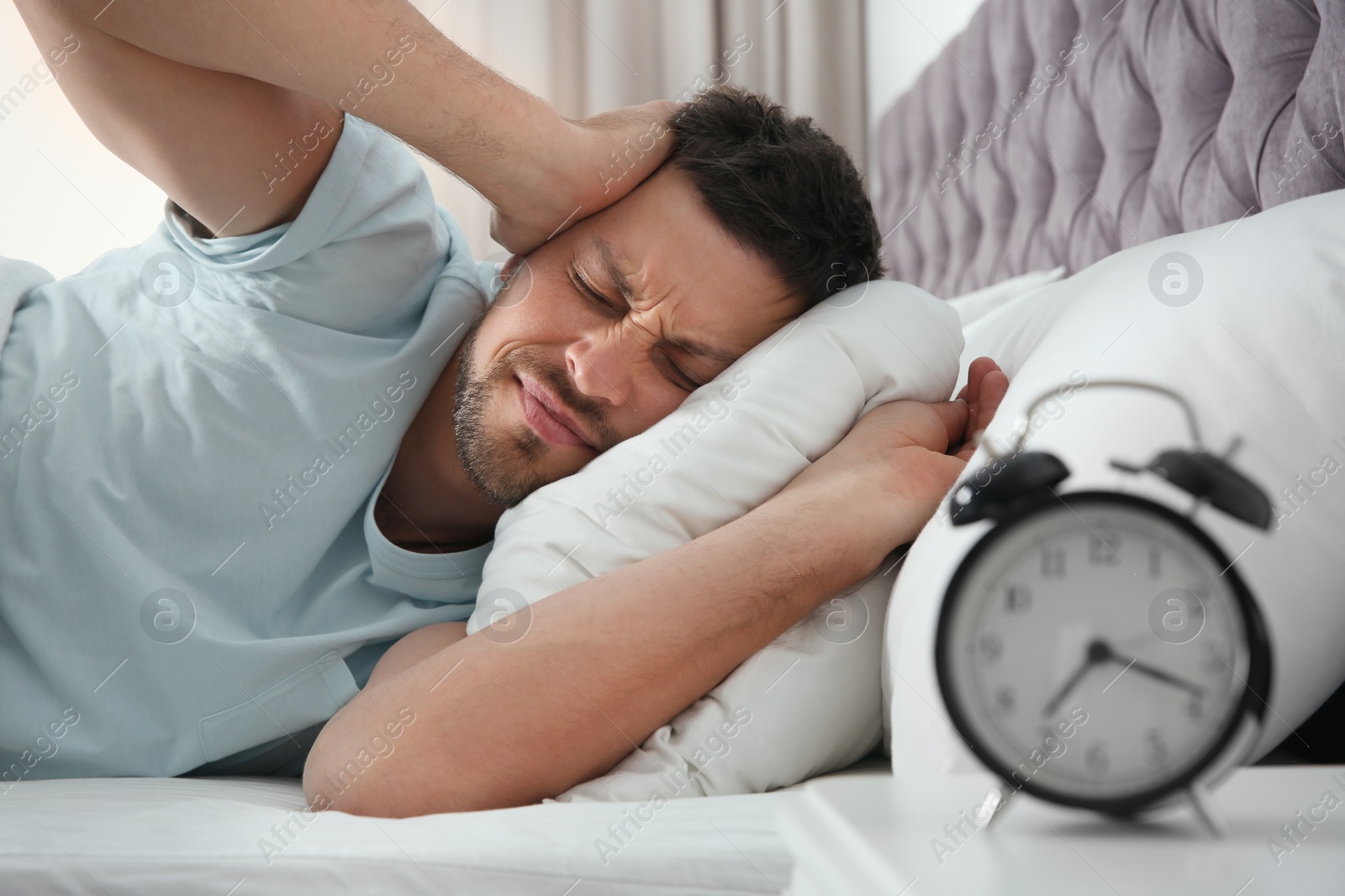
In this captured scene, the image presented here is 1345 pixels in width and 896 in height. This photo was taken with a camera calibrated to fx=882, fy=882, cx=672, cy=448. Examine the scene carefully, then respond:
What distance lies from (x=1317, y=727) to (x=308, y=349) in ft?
3.79

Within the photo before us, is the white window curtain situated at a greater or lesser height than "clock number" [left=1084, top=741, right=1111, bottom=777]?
greater

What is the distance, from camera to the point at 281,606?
111 centimetres

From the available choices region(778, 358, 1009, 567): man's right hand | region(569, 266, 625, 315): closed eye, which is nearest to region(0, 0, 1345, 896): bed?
region(778, 358, 1009, 567): man's right hand

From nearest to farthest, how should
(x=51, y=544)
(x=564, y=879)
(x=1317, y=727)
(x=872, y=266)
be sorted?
(x=564, y=879) < (x=1317, y=727) < (x=51, y=544) < (x=872, y=266)

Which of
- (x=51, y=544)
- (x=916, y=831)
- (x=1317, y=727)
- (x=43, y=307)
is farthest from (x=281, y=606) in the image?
(x=1317, y=727)

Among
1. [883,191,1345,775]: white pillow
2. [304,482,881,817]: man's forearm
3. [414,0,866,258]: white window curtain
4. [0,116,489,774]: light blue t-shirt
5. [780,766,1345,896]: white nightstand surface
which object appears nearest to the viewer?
[780,766,1345,896]: white nightstand surface

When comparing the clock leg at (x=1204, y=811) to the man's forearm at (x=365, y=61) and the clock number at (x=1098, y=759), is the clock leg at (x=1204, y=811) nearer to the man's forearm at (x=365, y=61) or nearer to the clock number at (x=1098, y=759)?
the clock number at (x=1098, y=759)

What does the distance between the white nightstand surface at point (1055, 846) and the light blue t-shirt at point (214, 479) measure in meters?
0.79

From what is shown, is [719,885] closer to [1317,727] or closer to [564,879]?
[564,879]

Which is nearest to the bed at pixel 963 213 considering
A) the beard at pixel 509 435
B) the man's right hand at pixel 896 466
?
the man's right hand at pixel 896 466

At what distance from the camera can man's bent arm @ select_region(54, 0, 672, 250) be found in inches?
35.6

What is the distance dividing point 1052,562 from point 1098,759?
8 centimetres

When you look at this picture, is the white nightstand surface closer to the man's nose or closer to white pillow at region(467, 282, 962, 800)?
white pillow at region(467, 282, 962, 800)

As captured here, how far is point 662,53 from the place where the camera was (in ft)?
9.88
